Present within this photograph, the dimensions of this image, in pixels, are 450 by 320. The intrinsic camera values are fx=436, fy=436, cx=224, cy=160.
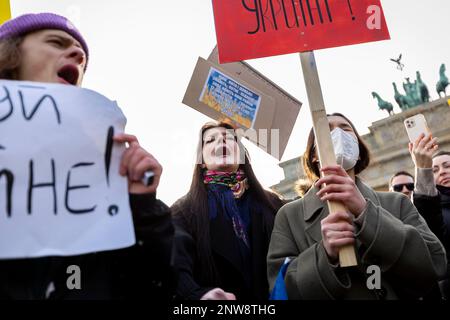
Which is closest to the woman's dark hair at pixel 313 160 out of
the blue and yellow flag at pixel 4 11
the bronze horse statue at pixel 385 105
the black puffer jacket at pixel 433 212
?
the black puffer jacket at pixel 433 212

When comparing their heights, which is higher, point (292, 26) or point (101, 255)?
point (292, 26)


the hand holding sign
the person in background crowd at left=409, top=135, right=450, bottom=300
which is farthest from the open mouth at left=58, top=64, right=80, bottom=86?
the person in background crowd at left=409, top=135, right=450, bottom=300

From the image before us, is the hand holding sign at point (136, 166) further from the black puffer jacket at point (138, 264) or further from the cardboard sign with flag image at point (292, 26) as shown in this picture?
the cardboard sign with flag image at point (292, 26)

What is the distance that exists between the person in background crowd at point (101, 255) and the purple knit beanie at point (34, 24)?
0.15 feet

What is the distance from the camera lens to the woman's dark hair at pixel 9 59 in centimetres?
124

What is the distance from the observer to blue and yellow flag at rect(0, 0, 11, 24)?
1957 mm

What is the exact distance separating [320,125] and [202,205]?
0.75m

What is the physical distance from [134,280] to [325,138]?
878mm

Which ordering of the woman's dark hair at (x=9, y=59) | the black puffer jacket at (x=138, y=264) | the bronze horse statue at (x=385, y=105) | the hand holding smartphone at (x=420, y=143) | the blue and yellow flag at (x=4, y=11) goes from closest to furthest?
the black puffer jacket at (x=138, y=264)
the woman's dark hair at (x=9, y=59)
the blue and yellow flag at (x=4, y=11)
the hand holding smartphone at (x=420, y=143)
the bronze horse statue at (x=385, y=105)

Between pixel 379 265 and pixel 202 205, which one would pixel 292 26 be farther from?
pixel 379 265

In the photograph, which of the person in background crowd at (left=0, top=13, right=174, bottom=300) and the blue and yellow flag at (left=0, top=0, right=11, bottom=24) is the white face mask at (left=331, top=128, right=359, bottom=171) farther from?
the blue and yellow flag at (left=0, top=0, right=11, bottom=24)

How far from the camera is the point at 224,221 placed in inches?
80.2

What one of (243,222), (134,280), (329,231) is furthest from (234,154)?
(134,280)

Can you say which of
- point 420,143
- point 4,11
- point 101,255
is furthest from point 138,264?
point 420,143
